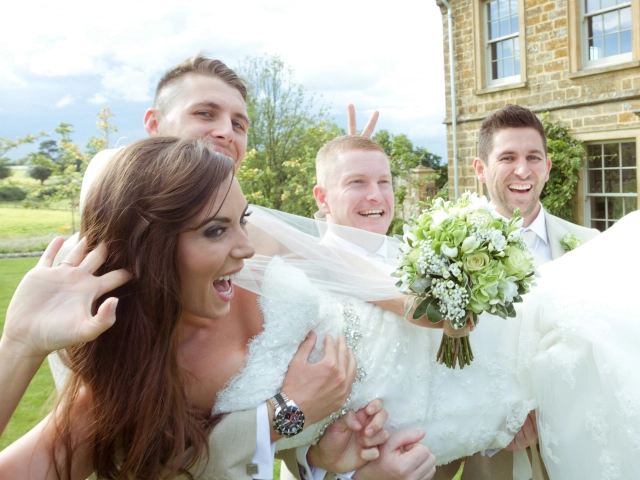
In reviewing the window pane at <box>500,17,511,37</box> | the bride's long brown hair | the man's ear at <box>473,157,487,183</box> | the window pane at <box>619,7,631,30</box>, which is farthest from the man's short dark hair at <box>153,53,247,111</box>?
the window pane at <box>500,17,511,37</box>

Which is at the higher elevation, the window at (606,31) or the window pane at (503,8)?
the window pane at (503,8)

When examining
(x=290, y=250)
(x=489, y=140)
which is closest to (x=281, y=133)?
(x=489, y=140)

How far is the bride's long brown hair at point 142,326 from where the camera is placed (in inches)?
74.0

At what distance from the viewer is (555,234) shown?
3.93 metres

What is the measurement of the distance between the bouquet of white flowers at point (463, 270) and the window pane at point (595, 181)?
39.6 feet

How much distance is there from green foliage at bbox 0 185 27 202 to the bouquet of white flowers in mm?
15601

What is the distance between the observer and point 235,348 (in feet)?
7.30

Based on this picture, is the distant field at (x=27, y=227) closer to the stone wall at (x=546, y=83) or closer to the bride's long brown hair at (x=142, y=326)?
the stone wall at (x=546, y=83)

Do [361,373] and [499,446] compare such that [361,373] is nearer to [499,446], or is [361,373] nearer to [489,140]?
[499,446]

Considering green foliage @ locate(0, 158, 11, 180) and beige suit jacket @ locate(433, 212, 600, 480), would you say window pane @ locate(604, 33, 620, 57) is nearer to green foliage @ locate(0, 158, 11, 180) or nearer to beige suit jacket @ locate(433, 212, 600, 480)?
beige suit jacket @ locate(433, 212, 600, 480)

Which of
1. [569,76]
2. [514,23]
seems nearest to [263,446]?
[569,76]

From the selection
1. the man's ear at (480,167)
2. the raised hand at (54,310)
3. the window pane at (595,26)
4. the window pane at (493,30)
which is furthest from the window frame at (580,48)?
the raised hand at (54,310)

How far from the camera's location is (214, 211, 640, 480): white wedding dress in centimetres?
220

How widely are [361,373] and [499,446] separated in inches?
30.3
